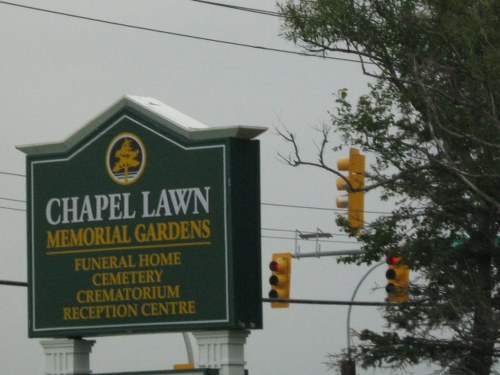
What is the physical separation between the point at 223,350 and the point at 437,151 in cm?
804

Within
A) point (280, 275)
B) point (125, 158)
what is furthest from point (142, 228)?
point (280, 275)

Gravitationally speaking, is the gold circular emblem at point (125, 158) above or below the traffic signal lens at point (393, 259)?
above

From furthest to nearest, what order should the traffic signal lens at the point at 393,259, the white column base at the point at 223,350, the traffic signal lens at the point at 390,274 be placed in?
the traffic signal lens at the point at 390,274, the traffic signal lens at the point at 393,259, the white column base at the point at 223,350

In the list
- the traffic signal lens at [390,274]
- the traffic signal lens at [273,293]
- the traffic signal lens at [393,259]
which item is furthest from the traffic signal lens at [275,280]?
the traffic signal lens at [393,259]

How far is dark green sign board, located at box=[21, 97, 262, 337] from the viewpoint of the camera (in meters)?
15.0

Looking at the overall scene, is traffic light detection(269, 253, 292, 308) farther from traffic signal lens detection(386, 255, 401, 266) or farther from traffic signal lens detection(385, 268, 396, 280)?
traffic signal lens detection(386, 255, 401, 266)

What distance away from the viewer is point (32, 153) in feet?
53.6

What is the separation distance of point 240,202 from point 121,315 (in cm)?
188

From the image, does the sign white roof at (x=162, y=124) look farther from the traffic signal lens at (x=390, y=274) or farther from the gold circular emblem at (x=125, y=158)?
the traffic signal lens at (x=390, y=274)

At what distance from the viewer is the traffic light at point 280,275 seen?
1199 inches

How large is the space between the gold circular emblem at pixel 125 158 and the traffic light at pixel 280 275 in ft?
48.9

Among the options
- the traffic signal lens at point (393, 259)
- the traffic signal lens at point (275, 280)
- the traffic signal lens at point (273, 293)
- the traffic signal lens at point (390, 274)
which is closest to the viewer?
the traffic signal lens at point (393, 259)

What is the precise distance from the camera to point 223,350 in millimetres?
14883

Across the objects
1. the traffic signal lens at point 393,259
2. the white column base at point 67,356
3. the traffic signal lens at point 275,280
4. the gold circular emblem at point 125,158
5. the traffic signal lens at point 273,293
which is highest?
the gold circular emblem at point 125,158
